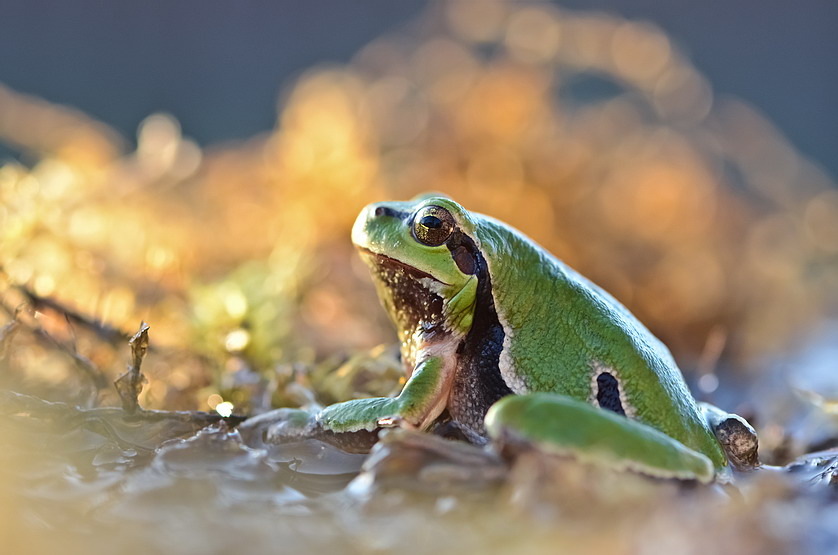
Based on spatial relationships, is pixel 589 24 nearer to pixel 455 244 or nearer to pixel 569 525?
pixel 455 244

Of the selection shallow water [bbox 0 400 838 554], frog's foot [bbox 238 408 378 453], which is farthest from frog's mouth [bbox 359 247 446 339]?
shallow water [bbox 0 400 838 554]

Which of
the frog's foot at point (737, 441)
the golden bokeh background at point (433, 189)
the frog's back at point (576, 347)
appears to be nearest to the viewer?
the frog's back at point (576, 347)

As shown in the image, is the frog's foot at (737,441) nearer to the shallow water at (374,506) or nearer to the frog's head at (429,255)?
the shallow water at (374,506)

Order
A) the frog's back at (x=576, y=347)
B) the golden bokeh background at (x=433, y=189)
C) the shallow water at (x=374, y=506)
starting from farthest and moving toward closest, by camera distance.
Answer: the golden bokeh background at (x=433, y=189), the frog's back at (x=576, y=347), the shallow water at (x=374, y=506)

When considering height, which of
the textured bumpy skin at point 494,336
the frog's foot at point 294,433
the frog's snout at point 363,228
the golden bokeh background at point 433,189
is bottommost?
the frog's foot at point 294,433

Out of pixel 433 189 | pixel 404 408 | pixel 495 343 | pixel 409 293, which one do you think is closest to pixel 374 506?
pixel 404 408

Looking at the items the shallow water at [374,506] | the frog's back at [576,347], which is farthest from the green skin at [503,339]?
the shallow water at [374,506]

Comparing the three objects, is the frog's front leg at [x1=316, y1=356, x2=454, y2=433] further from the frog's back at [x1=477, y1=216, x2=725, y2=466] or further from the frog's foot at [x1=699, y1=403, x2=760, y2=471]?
the frog's foot at [x1=699, y1=403, x2=760, y2=471]
